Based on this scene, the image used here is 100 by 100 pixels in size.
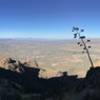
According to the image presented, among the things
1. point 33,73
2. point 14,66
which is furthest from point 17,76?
point 14,66

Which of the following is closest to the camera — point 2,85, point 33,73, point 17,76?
point 2,85

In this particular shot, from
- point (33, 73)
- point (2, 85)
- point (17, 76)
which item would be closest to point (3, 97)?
point (2, 85)

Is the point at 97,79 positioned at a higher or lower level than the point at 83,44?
lower

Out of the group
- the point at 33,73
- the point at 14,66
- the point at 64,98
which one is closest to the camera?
the point at 64,98

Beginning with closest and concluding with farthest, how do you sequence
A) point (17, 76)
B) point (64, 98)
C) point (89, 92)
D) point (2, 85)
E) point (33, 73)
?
1. point (89, 92)
2. point (64, 98)
3. point (2, 85)
4. point (17, 76)
5. point (33, 73)

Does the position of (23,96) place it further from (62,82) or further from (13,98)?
(62,82)

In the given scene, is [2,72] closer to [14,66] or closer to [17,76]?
[17,76]

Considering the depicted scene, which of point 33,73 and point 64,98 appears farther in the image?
point 33,73

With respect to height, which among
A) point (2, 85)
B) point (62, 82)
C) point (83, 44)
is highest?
point (83, 44)

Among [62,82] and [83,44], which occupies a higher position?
[83,44]
